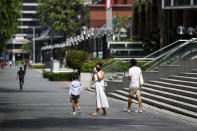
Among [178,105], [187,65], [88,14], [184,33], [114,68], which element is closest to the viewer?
[178,105]

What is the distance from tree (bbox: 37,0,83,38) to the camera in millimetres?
114812

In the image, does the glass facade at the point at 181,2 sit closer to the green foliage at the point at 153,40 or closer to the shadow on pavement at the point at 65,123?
the green foliage at the point at 153,40

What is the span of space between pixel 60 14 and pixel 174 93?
9240 centimetres

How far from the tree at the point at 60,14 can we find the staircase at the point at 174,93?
84741 millimetres

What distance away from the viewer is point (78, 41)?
74500 mm

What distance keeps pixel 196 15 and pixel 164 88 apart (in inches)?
1223

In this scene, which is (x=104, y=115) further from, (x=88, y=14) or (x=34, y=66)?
(x=88, y=14)

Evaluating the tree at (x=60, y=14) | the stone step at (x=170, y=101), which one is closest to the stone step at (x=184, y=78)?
the stone step at (x=170, y=101)

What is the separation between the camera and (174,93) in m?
24.4

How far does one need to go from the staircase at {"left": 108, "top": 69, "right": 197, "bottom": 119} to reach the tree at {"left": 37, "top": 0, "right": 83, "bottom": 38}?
84741 mm

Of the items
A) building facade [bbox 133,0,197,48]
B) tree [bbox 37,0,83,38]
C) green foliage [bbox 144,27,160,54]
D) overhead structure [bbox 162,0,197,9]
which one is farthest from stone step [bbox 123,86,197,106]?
tree [bbox 37,0,83,38]

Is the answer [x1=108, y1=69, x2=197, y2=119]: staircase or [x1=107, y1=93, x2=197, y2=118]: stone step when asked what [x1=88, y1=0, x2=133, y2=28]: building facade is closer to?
[x1=108, y1=69, x2=197, y2=119]: staircase

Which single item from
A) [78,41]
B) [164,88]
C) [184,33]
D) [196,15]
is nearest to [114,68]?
[164,88]

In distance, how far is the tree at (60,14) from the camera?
115m
